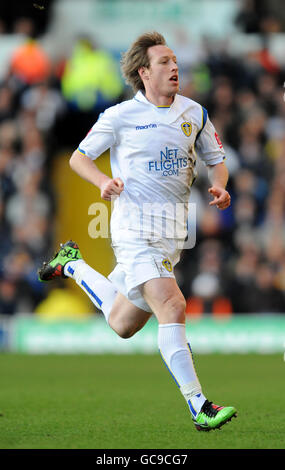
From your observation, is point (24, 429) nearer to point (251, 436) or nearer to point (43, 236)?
point (251, 436)

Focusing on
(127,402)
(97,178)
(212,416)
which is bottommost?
(127,402)

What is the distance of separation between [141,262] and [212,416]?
3.54ft

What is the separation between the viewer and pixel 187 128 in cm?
641

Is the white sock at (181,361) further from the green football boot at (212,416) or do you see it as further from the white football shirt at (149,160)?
the white football shirt at (149,160)

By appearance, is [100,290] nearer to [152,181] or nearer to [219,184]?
[152,181]

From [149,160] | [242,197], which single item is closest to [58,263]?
[149,160]

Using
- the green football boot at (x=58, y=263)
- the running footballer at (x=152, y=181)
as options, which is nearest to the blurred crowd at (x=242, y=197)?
the green football boot at (x=58, y=263)

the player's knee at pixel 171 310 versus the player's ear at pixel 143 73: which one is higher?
the player's ear at pixel 143 73

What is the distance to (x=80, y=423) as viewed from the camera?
257 inches

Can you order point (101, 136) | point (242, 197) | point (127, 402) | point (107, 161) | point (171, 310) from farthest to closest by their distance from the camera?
point (107, 161) → point (242, 197) → point (127, 402) → point (101, 136) → point (171, 310)

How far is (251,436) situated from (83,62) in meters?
11.2

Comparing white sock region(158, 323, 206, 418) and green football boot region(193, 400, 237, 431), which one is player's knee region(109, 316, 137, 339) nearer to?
white sock region(158, 323, 206, 418)

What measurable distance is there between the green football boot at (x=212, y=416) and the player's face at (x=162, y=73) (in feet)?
6.75

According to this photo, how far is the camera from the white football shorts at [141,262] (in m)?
6.17
